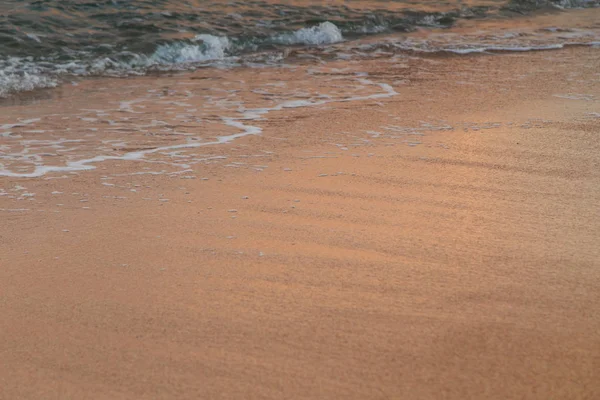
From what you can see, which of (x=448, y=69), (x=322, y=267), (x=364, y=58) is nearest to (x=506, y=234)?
(x=322, y=267)

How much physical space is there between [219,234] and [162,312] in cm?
73

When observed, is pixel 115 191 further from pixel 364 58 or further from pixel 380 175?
pixel 364 58

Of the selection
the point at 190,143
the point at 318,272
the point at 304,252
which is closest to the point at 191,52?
the point at 190,143

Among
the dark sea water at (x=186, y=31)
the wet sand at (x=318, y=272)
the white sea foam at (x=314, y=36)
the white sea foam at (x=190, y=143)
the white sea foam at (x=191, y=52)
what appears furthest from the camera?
the white sea foam at (x=314, y=36)

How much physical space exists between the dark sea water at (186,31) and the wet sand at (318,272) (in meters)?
3.56

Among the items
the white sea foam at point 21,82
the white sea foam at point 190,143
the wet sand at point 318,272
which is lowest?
the wet sand at point 318,272

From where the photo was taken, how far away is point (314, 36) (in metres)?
9.88

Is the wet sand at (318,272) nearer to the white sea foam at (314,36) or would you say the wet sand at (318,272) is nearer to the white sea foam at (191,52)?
the white sea foam at (191,52)

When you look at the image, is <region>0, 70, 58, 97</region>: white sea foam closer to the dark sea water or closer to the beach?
the dark sea water

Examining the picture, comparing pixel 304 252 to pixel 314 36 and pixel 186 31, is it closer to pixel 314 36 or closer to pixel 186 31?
pixel 186 31

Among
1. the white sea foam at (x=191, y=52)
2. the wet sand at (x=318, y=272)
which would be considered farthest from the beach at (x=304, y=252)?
the white sea foam at (x=191, y=52)

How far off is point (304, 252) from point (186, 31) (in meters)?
7.21

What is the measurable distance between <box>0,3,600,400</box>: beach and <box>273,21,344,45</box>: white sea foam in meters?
4.27

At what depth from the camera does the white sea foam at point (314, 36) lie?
32.0 feet
